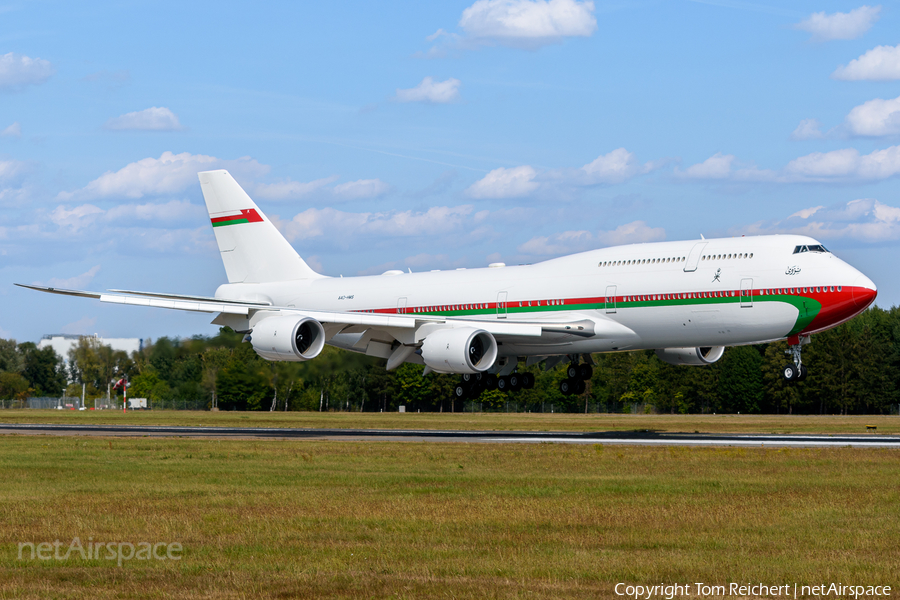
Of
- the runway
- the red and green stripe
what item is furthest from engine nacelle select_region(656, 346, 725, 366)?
the red and green stripe

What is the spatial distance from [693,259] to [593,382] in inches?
3664

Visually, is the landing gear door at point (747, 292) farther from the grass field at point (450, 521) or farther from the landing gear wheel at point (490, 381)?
the landing gear wheel at point (490, 381)

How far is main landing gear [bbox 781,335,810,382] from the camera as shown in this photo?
38.2 meters

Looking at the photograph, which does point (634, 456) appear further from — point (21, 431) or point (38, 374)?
point (38, 374)

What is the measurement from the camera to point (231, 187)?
2165 inches

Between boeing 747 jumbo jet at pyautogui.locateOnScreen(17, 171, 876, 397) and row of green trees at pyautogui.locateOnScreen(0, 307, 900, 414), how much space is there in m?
9.66

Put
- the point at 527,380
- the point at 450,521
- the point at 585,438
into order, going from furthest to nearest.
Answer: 1. the point at 527,380
2. the point at 585,438
3. the point at 450,521

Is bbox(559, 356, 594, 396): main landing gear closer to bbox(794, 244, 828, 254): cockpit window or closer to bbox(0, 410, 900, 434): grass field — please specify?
bbox(0, 410, 900, 434): grass field

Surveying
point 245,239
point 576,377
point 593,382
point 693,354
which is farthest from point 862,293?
point 593,382

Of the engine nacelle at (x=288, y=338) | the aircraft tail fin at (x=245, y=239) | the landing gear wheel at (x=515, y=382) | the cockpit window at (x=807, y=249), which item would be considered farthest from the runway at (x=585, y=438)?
the aircraft tail fin at (x=245, y=239)

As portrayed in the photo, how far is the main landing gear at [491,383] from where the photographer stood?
46.2m

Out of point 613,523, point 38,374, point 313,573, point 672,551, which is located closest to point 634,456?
point 613,523

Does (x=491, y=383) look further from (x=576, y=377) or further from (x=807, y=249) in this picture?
(x=807, y=249)

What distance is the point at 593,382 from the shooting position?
131 m
